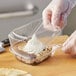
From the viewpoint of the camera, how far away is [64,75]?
722 mm

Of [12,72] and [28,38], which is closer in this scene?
[12,72]

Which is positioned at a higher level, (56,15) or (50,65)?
(56,15)

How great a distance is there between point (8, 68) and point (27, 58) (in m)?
0.07

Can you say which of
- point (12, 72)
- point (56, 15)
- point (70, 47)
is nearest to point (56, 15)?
point (56, 15)

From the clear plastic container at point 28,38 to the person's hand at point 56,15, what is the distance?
0.11 ft

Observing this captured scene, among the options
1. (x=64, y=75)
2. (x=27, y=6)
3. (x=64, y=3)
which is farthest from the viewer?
(x=27, y=6)

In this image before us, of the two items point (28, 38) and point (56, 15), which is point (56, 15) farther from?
point (28, 38)

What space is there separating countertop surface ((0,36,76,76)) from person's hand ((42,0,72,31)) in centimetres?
10

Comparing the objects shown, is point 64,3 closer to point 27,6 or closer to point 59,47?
point 59,47

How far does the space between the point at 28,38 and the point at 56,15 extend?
126 millimetres

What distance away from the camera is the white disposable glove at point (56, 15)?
801 mm

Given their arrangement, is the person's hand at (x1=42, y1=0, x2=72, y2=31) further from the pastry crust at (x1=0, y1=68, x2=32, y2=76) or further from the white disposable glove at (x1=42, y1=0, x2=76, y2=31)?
the pastry crust at (x1=0, y1=68, x2=32, y2=76)

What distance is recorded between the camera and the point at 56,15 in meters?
0.80

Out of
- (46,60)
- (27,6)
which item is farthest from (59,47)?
(27,6)
